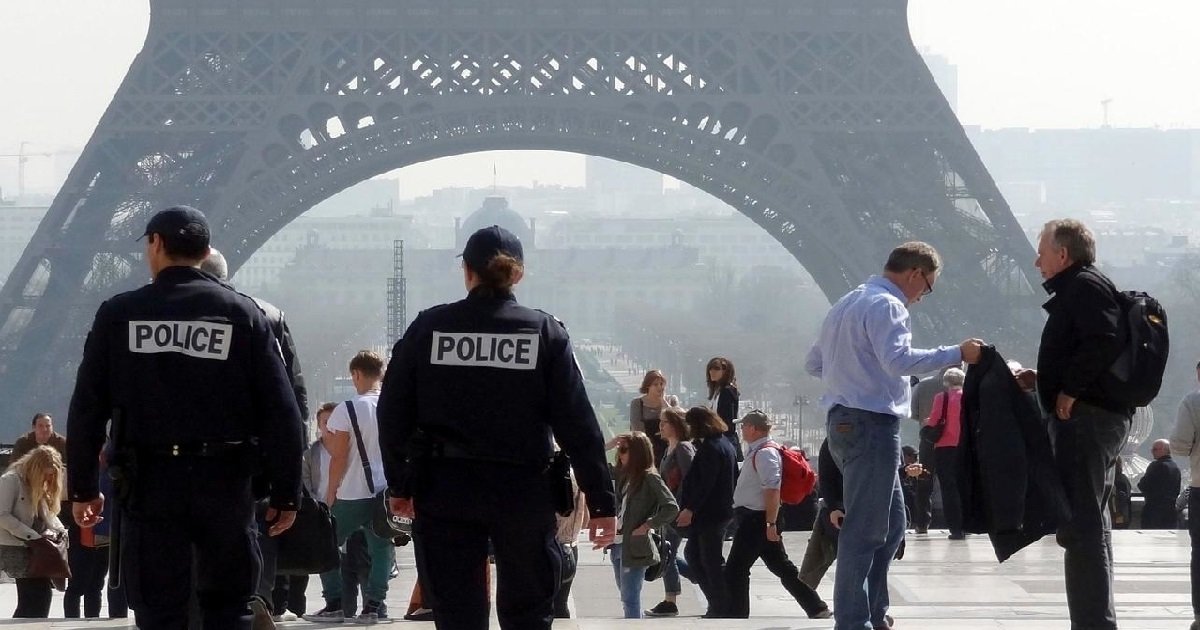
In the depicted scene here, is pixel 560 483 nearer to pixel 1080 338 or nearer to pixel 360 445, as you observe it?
pixel 1080 338

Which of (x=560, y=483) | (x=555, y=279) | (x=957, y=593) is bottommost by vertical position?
(x=957, y=593)

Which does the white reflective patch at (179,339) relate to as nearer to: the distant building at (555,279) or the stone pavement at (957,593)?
the stone pavement at (957,593)

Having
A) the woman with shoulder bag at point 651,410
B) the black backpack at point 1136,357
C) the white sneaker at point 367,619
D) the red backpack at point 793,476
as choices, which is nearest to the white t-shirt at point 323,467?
the white sneaker at point 367,619

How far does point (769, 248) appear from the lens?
14850cm

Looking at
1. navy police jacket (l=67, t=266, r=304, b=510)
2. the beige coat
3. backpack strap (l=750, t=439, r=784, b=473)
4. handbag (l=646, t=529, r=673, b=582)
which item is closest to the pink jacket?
backpack strap (l=750, t=439, r=784, b=473)

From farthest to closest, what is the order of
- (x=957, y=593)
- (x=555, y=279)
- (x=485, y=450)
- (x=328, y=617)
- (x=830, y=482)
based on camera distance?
(x=555, y=279) → (x=957, y=593) → (x=328, y=617) → (x=830, y=482) → (x=485, y=450)

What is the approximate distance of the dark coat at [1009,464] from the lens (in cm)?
699

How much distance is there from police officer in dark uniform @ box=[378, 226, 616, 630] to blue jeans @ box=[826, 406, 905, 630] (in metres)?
1.64

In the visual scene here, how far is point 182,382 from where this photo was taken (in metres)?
6.02

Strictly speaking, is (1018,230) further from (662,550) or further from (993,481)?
(993,481)

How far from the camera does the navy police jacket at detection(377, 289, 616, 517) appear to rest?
19.4 ft

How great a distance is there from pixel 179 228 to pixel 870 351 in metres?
2.67

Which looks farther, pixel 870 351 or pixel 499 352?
pixel 870 351

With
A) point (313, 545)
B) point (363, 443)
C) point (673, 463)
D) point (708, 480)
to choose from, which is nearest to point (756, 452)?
point (708, 480)
